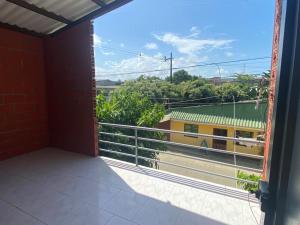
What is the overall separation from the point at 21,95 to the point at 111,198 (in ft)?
8.35

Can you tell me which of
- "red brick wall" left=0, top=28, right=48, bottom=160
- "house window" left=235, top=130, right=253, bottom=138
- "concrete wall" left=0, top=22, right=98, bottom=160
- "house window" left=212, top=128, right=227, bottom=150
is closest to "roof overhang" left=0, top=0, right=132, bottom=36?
"concrete wall" left=0, top=22, right=98, bottom=160

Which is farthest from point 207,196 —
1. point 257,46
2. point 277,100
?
point 257,46

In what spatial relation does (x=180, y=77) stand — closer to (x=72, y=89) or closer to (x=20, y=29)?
(x=72, y=89)

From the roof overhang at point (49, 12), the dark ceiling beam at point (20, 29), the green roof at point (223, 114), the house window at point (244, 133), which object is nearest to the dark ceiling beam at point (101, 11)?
the roof overhang at point (49, 12)

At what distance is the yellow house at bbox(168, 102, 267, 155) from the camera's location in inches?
365

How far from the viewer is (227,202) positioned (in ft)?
7.02

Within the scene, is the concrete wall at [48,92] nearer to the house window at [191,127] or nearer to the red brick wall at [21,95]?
the red brick wall at [21,95]

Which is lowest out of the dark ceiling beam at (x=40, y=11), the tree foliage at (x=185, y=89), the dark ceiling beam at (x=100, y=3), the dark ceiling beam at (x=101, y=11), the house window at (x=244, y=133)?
the house window at (x=244, y=133)

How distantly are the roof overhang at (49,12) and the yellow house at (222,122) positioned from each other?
6731 mm

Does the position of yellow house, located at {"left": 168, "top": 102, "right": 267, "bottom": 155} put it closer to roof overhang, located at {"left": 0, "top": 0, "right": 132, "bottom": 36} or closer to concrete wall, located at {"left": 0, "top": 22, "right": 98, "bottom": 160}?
concrete wall, located at {"left": 0, "top": 22, "right": 98, "bottom": 160}

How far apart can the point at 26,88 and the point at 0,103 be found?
50 cm

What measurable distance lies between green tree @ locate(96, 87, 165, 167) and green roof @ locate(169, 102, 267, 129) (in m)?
5.50

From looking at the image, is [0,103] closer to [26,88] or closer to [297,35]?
[26,88]

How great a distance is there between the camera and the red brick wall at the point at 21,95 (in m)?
3.21
